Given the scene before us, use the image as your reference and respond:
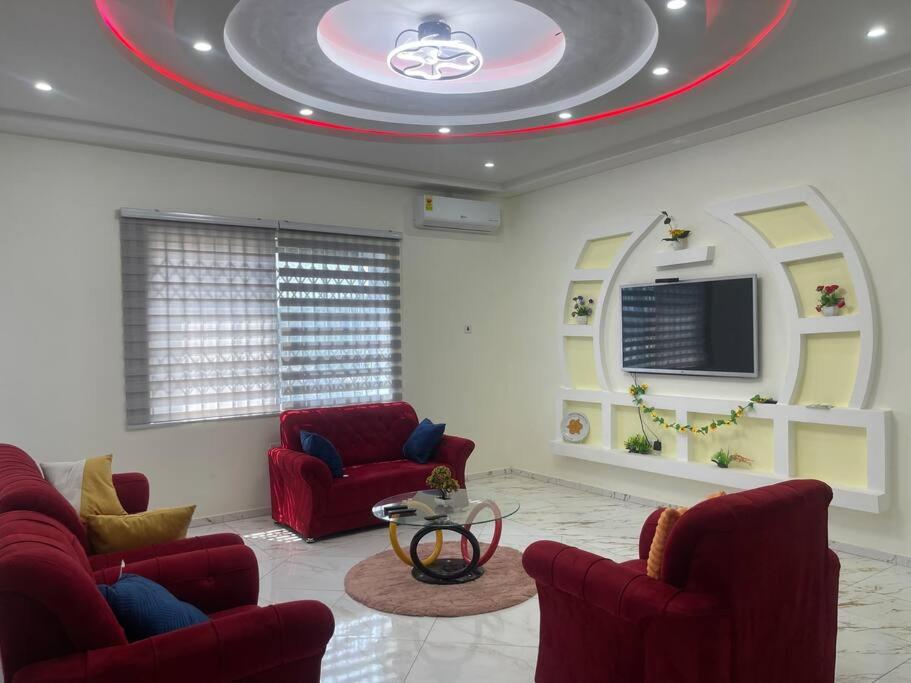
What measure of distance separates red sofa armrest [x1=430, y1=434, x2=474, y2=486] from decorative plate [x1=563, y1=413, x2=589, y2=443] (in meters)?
1.22

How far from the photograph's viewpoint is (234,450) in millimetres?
5453

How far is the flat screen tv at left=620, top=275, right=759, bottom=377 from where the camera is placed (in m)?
4.89

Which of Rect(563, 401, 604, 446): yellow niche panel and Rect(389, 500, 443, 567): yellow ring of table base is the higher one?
Rect(563, 401, 604, 446): yellow niche panel

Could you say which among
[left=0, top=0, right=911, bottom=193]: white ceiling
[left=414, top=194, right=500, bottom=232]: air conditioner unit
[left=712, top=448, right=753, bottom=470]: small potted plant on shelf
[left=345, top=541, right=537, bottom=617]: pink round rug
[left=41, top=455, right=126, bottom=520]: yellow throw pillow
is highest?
[left=0, top=0, right=911, bottom=193]: white ceiling

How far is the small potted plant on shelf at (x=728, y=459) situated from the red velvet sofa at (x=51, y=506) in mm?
3574

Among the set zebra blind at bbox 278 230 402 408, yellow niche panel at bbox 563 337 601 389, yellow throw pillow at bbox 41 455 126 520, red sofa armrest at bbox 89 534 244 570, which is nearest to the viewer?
red sofa armrest at bbox 89 534 244 570

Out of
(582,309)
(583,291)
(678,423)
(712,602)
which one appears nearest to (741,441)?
(678,423)

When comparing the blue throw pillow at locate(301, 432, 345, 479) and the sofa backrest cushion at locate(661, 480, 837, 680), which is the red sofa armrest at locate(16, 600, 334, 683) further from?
the blue throw pillow at locate(301, 432, 345, 479)

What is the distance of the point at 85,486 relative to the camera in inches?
127

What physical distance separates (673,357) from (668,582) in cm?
345

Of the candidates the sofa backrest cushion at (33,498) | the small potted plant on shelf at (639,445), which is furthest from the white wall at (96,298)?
the small potted plant on shelf at (639,445)

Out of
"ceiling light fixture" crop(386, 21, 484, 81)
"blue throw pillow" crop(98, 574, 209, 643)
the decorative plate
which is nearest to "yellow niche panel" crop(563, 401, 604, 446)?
the decorative plate

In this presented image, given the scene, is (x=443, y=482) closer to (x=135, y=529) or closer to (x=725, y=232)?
(x=135, y=529)

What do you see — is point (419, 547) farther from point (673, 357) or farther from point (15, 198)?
point (15, 198)
